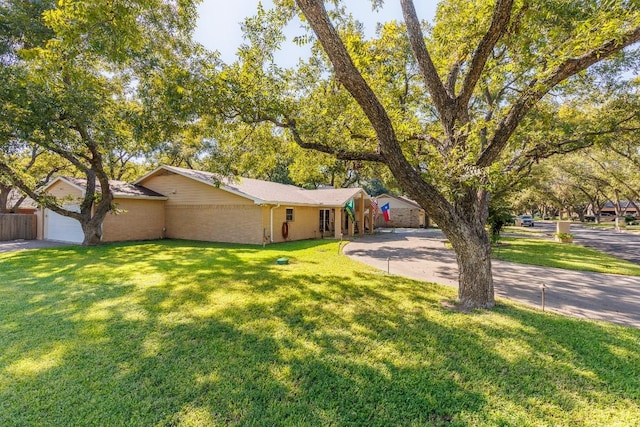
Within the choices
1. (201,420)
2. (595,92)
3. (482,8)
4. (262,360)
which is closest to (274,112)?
(482,8)

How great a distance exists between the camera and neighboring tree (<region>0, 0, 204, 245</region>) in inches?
213

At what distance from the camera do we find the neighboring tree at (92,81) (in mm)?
→ 5406

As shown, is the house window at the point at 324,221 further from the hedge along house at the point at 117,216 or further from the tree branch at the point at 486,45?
the tree branch at the point at 486,45

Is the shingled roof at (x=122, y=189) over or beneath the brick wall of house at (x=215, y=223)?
over

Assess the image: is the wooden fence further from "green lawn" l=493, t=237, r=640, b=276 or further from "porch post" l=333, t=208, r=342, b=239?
"green lawn" l=493, t=237, r=640, b=276

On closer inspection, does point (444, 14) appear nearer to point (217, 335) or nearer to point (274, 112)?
point (274, 112)

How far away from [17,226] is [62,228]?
2990 millimetres

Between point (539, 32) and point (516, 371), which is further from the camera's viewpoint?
point (539, 32)

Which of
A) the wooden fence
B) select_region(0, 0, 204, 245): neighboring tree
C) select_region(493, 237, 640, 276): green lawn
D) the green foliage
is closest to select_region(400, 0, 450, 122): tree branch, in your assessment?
select_region(0, 0, 204, 245): neighboring tree

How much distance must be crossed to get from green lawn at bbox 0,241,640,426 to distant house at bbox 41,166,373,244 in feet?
30.0

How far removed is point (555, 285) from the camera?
7926 mm

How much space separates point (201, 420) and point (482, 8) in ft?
25.5

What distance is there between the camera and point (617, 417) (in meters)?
2.83

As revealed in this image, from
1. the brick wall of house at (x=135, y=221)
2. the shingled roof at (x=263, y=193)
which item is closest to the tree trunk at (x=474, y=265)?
the shingled roof at (x=263, y=193)
